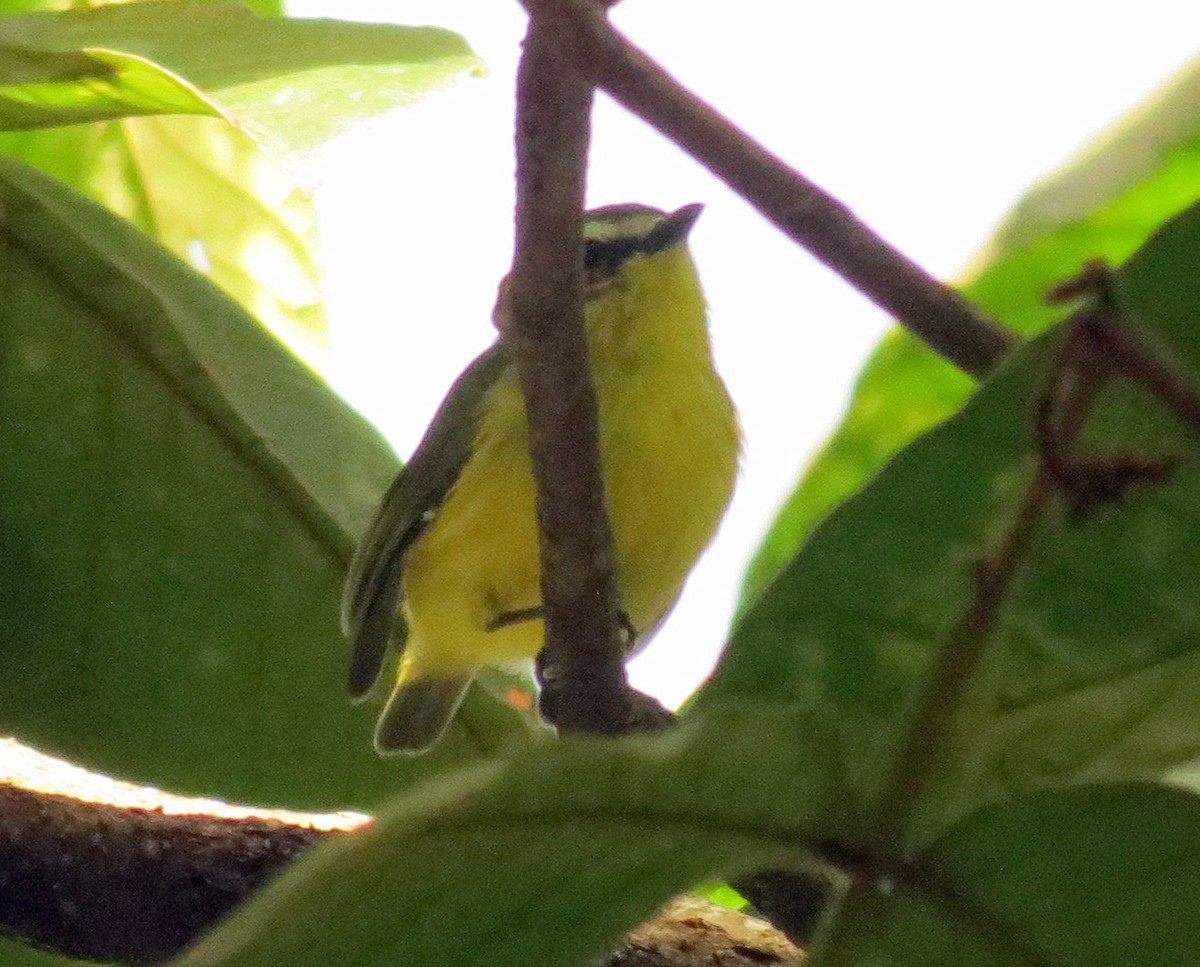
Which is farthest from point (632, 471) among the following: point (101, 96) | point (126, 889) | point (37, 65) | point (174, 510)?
point (37, 65)

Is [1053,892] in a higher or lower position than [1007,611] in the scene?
lower

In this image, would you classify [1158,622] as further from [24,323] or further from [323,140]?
[24,323]

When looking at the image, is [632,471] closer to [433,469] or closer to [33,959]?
[433,469]

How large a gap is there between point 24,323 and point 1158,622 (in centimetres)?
124

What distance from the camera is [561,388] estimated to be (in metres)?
1.27

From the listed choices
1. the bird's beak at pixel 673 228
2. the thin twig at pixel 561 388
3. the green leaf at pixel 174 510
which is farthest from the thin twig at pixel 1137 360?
the bird's beak at pixel 673 228

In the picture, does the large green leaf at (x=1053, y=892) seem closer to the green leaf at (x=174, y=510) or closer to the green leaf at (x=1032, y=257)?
the green leaf at (x=1032, y=257)

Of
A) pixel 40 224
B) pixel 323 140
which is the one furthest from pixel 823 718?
pixel 40 224

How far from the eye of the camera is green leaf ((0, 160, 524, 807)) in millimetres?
1550

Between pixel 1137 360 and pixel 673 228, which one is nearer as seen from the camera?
pixel 1137 360

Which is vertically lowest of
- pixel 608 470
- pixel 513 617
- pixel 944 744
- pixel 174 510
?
pixel 513 617

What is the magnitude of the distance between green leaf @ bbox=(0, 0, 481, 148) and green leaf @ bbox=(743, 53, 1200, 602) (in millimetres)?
411

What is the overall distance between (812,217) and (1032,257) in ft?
0.58

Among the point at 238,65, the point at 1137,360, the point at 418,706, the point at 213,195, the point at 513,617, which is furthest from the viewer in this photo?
the point at 418,706
